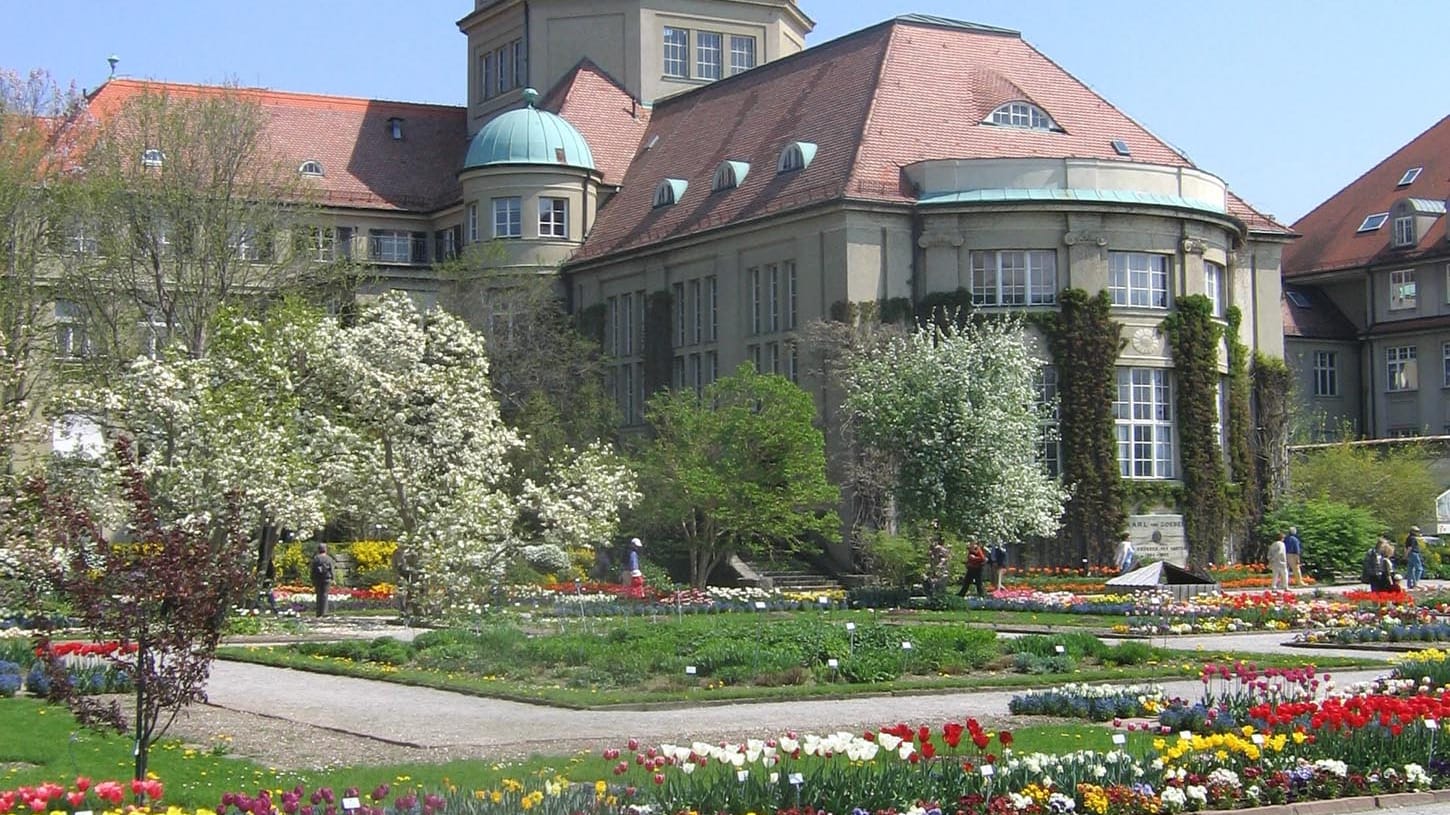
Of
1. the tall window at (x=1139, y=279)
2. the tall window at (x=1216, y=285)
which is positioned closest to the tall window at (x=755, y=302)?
the tall window at (x=1139, y=279)

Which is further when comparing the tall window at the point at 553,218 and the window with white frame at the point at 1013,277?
the tall window at the point at 553,218

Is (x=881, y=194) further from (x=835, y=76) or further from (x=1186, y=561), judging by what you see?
(x=1186, y=561)

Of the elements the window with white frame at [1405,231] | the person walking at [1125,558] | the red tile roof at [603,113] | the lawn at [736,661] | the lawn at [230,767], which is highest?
the red tile roof at [603,113]

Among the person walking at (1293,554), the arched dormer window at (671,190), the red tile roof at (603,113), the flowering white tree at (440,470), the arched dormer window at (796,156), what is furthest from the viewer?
the red tile roof at (603,113)

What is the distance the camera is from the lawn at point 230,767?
1401 centimetres

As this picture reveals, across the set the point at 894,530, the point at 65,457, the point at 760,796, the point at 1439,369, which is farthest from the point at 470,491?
the point at 1439,369

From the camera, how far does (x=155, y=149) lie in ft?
172

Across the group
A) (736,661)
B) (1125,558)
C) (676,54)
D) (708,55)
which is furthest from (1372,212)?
(736,661)

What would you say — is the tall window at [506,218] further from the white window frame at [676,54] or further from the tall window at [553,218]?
the white window frame at [676,54]

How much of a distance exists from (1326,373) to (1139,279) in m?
27.2

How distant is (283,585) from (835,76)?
21549 millimetres

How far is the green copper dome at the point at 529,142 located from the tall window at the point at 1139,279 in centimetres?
1913

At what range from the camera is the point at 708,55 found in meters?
69.0

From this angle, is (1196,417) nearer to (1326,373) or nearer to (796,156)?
(796,156)
